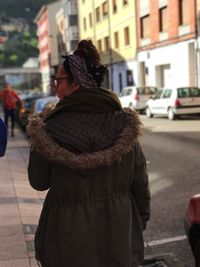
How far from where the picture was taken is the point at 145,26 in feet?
120

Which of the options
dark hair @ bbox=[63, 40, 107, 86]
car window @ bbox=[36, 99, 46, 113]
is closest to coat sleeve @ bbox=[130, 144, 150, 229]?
dark hair @ bbox=[63, 40, 107, 86]

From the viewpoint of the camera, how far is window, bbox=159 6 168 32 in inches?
1271

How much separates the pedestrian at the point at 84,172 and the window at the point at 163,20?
30.7 metres

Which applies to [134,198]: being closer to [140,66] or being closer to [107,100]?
[107,100]

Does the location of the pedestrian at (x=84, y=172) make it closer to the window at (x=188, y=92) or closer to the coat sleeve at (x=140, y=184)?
the coat sleeve at (x=140, y=184)

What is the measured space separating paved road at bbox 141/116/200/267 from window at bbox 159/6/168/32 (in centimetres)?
1748

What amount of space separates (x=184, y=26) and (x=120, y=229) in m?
28.0

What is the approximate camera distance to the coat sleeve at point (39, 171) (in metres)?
2.53

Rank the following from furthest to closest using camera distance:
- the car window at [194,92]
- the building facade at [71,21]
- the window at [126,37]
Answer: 1. the building facade at [71,21]
2. the window at [126,37]
3. the car window at [194,92]

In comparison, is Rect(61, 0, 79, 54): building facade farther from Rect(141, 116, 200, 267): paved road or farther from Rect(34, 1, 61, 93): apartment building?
Rect(141, 116, 200, 267): paved road

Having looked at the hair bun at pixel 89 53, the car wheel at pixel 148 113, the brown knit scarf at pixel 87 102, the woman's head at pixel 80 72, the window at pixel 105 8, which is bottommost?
the car wheel at pixel 148 113

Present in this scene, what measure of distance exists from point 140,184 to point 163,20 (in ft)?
103

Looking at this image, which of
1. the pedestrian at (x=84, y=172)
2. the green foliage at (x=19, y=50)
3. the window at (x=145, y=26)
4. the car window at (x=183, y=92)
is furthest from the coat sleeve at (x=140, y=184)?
the green foliage at (x=19, y=50)

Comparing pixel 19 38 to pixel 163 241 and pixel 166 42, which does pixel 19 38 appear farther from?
pixel 163 241
